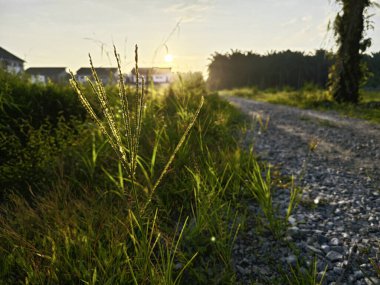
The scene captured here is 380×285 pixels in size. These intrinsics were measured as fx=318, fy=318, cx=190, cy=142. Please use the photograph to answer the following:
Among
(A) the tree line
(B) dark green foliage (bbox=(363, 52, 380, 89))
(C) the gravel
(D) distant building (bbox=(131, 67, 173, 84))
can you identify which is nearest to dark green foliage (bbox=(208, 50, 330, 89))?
(A) the tree line

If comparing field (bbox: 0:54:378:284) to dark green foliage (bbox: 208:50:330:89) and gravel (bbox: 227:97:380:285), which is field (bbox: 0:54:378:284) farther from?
dark green foliage (bbox: 208:50:330:89)

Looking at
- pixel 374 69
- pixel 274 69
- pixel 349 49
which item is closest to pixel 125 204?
pixel 349 49

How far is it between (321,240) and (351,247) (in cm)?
24

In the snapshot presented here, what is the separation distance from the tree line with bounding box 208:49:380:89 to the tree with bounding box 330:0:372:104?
72.2 ft

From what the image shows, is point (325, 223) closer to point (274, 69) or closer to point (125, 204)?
point (125, 204)

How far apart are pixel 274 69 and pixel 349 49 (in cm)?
2777

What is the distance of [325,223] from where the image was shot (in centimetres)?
307

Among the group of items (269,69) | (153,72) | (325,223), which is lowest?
(325,223)

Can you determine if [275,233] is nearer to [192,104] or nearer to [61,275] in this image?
[61,275]

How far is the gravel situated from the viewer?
7.93 ft

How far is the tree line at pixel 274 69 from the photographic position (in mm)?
37781

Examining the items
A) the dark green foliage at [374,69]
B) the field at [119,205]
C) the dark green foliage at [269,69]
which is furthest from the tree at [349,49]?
the dark green foliage at [374,69]

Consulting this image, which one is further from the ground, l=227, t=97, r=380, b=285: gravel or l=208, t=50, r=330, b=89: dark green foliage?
l=208, t=50, r=330, b=89: dark green foliage

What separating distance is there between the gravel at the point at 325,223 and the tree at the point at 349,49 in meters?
8.07
